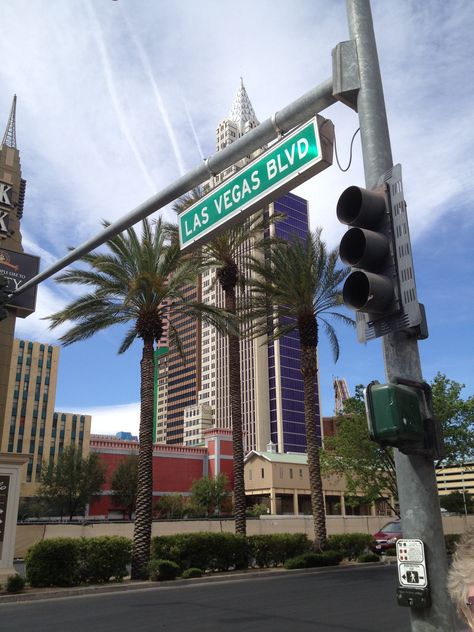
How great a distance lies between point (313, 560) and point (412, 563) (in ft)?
68.7

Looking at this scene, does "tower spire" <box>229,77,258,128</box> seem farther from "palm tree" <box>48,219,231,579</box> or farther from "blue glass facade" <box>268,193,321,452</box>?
"palm tree" <box>48,219,231,579</box>

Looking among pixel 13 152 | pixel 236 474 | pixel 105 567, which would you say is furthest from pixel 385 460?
pixel 13 152

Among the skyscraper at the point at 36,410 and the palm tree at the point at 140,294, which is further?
the skyscraper at the point at 36,410

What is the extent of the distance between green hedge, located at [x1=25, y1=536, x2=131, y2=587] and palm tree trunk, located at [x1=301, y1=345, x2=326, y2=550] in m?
8.83

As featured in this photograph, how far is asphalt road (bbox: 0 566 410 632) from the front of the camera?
35.0ft

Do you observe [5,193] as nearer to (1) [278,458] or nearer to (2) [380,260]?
(2) [380,260]

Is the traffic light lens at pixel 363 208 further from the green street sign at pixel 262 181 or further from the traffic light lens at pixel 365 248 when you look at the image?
the green street sign at pixel 262 181

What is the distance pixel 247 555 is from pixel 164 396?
6804 inches

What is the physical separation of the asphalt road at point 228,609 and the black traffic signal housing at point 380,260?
8260 mm

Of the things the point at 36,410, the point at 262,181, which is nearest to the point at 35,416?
the point at 36,410

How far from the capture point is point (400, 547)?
12.0 feet

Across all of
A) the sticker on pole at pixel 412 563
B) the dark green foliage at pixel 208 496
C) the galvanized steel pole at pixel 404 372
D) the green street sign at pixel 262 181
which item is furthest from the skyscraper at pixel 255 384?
the sticker on pole at pixel 412 563

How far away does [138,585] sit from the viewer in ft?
56.9

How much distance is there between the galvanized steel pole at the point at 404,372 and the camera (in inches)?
136
